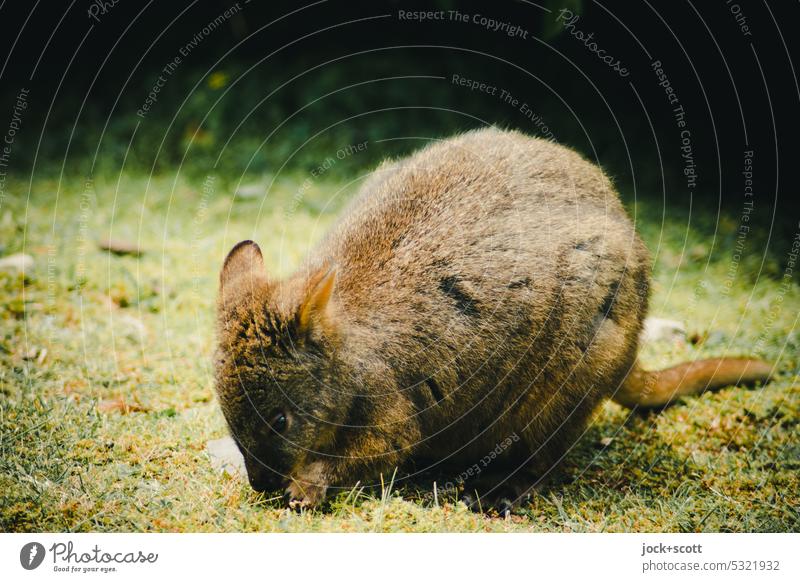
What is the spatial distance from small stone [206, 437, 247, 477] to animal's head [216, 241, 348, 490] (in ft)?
0.92

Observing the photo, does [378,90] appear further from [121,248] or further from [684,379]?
[684,379]

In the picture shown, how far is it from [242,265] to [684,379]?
341 centimetres

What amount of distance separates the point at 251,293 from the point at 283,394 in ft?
1.88

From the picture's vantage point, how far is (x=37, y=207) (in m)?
7.81

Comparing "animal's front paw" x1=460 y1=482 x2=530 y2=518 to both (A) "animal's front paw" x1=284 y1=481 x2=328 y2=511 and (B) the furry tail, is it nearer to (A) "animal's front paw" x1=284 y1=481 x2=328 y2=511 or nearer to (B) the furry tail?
(A) "animal's front paw" x1=284 y1=481 x2=328 y2=511

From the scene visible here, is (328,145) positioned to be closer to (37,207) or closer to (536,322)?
(37,207)

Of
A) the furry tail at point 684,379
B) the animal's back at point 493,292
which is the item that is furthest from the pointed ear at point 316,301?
the furry tail at point 684,379

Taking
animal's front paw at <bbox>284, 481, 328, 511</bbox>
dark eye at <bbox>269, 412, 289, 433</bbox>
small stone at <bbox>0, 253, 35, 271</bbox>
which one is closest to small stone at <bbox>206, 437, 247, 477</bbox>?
animal's front paw at <bbox>284, 481, 328, 511</bbox>

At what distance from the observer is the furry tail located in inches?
195

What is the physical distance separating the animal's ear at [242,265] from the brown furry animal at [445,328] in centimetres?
1

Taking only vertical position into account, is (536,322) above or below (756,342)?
above
